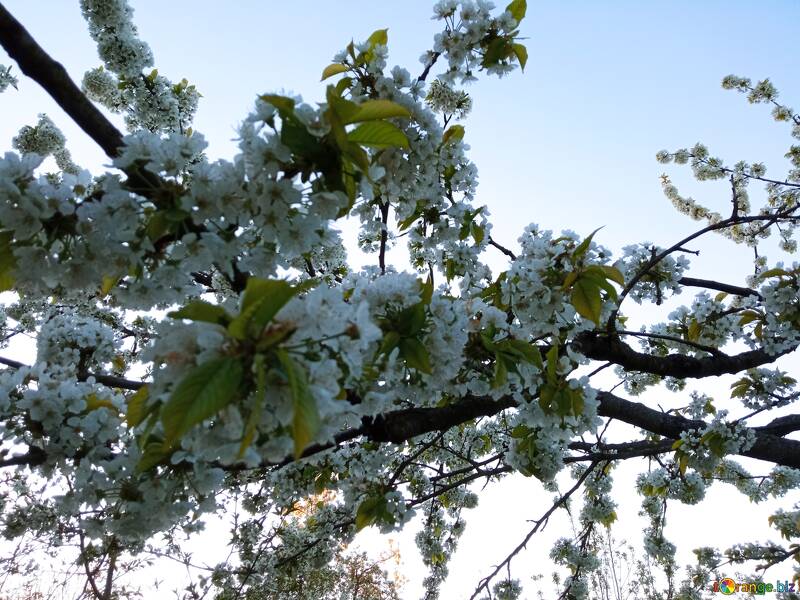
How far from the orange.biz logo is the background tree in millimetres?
3320

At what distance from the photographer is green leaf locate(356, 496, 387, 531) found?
277 cm

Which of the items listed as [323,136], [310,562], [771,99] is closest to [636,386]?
[310,562]

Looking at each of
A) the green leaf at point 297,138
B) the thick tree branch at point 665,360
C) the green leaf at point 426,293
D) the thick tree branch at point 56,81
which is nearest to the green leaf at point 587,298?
the green leaf at point 426,293

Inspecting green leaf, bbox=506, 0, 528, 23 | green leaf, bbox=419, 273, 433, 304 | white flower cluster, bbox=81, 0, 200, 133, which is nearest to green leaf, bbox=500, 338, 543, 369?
green leaf, bbox=419, 273, 433, 304

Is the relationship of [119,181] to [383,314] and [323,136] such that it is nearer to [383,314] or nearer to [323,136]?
[323,136]

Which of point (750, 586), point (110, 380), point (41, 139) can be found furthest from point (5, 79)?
point (750, 586)

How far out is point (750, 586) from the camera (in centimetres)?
629

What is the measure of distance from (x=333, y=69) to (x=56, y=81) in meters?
1.05

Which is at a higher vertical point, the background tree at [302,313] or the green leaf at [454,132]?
the green leaf at [454,132]

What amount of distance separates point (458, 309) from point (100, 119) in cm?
120

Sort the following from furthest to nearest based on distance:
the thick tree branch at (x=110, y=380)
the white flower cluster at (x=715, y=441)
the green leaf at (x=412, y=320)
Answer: the white flower cluster at (x=715, y=441) < the thick tree branch at (x=110, y=380) < the green leaf at (x=412, y=320)

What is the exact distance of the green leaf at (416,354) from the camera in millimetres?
1533

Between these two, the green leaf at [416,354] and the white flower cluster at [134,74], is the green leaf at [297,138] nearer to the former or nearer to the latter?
the green leaf at [416,354]

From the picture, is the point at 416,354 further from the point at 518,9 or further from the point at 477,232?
the point at 518,9
